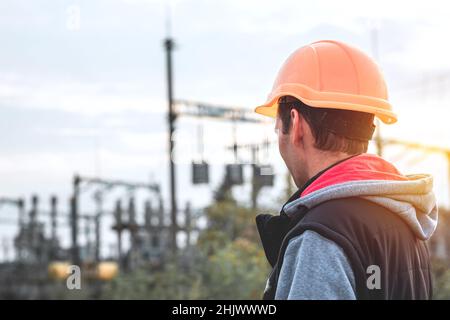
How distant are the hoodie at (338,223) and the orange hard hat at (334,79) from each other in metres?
0.22

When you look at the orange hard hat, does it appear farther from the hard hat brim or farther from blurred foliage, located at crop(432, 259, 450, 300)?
blurred foliage, located at crop(432, 259, 450, 300)

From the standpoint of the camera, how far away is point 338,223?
2326 mm

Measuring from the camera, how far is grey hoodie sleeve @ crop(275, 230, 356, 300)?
221 centimetres

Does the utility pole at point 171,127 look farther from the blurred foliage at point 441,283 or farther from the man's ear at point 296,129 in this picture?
the man's ear at point 296,129

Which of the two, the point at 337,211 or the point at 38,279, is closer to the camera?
the point at 337,211

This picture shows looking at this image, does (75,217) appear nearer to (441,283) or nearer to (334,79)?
(441,283)

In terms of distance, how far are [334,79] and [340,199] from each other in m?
0.47

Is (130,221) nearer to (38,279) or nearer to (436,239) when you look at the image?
(38,279)

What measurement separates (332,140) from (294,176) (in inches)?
6.5

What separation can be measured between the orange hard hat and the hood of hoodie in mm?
205

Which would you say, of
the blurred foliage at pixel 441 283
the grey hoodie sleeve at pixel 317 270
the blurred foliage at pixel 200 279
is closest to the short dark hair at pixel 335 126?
the grey hoodie sleeve at pixel 317 270

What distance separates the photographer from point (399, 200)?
8.34ft
